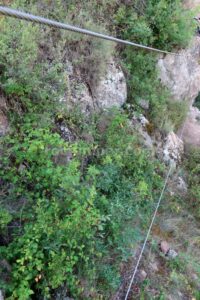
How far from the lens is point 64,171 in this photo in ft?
9.87

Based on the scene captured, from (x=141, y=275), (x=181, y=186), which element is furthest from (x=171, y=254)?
(x=181, y=186)

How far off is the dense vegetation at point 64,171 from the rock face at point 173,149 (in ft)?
2.26

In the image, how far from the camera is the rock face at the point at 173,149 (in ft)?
19.1

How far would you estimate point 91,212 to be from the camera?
280cm

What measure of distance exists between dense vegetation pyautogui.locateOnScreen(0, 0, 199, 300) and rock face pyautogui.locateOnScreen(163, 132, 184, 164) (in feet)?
2.26

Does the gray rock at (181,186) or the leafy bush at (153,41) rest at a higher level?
the leafy bush at (153,41)

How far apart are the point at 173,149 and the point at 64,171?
3436 millimetres

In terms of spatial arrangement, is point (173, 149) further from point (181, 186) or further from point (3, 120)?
point (3, 120)

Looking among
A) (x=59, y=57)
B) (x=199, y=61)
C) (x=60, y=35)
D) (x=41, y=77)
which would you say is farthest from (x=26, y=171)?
(x=199, y=61)

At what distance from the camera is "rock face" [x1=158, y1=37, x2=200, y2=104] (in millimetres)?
6590

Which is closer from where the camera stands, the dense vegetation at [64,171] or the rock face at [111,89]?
the dense vegetation at [64,171]

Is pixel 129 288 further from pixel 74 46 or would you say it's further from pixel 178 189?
pixel 74 46

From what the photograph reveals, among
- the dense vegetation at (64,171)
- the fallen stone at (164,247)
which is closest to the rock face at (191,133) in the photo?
the dense vegetation at (64,171)

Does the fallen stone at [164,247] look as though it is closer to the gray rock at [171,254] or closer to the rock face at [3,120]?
the gray rock at [171,254]
